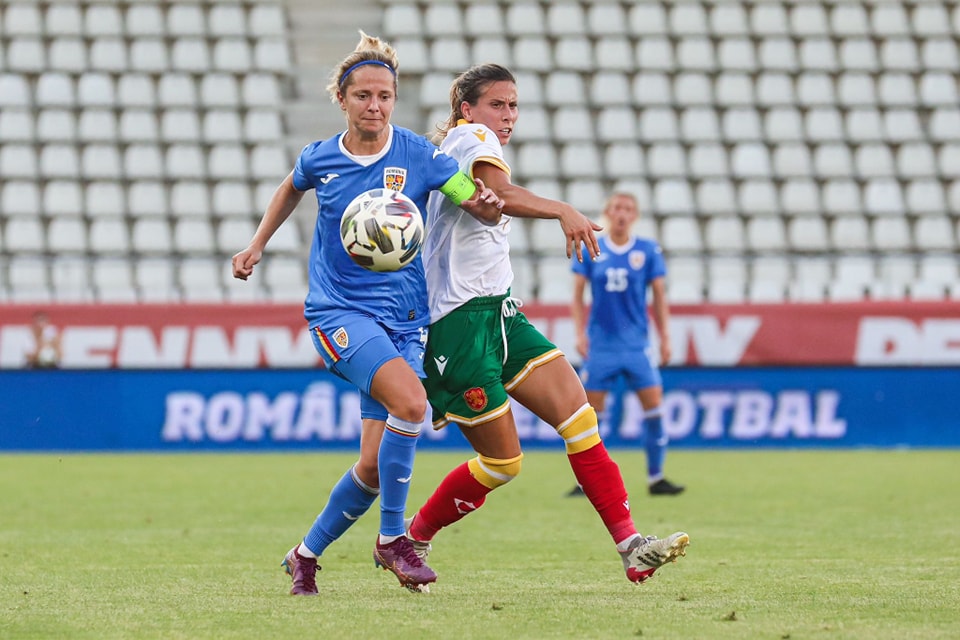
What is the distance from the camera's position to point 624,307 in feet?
39.0

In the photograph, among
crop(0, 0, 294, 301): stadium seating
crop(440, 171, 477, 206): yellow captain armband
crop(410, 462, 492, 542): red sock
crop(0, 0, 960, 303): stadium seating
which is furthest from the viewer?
crop(0, 0, 960, 303): stadium seating

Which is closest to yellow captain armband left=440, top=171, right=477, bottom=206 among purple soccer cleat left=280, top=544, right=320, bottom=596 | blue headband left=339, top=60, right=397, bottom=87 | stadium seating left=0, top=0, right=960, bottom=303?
blue headband left=339, top=60, right=397, bottom=87

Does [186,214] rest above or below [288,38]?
below

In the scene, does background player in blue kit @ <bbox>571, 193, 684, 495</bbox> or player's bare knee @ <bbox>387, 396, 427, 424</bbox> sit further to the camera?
background player in blue kit @ <bbox>571, 193, 684, 495</bbox>

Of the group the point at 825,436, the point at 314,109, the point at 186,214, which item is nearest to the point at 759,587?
the point at 825,436

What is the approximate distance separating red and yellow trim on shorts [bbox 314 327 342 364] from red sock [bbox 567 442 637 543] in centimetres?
103

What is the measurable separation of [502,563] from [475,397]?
130cm

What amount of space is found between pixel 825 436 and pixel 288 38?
10.9 meters

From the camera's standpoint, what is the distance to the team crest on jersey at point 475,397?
241 inches

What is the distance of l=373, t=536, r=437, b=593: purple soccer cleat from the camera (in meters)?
5.95

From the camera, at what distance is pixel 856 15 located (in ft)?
79.5

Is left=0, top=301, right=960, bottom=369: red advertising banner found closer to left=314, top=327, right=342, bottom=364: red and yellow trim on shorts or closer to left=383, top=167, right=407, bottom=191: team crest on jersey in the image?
left=314, top=327, right=342, bottom=364: red and yellow trim on shorts

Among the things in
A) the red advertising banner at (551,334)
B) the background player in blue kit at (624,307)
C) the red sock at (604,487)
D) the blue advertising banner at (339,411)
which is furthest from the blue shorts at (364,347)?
the red advertising banner at (551,334)

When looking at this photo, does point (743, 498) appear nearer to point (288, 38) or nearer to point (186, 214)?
point (186, 214)
